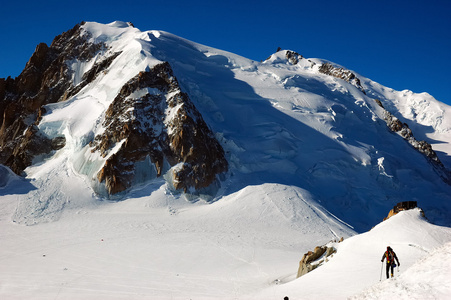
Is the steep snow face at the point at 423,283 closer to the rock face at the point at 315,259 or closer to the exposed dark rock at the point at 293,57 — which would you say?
the rock face at the point at 315,259

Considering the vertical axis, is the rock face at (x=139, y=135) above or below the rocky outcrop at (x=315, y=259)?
above

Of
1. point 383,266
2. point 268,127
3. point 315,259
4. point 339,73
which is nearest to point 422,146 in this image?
point 339,73

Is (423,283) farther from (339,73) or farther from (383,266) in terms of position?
(339,73)

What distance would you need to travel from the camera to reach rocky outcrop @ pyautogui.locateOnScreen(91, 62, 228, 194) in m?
52.1

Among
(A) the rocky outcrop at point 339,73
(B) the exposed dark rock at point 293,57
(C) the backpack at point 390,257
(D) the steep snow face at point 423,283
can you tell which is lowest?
(D) the steep snow face at point 423,283

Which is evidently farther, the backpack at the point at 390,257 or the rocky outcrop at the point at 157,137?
the rocky outcrop at the point at 157,137

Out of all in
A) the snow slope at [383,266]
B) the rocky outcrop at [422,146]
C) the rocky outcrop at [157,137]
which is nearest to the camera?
the snow slope at [383,266]

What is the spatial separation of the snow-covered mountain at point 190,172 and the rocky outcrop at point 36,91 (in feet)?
0.77

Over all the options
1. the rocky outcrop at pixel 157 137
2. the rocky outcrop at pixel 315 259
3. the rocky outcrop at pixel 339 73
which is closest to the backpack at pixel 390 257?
the rocky outcrop at pixel 315 259

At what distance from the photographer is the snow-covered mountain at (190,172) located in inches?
Answer: 1214

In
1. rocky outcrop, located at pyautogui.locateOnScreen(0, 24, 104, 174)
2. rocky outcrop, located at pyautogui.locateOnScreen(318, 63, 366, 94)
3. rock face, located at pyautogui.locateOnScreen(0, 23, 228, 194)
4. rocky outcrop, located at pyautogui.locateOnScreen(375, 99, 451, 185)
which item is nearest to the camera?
rock face, located at pyautogui.locateOnScreen(0, 23, 228, 194)

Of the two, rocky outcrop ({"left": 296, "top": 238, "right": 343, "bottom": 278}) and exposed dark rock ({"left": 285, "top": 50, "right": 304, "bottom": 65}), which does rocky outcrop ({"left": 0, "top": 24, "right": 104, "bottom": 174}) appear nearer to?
rocky outcrop ({"left": 296, "top": 238, "right": 343, "bottom": 278})

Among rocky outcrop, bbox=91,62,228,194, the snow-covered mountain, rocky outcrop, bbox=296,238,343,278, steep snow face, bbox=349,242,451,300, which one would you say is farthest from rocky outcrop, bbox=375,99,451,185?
steep snow face, bbox=349,242,451,300

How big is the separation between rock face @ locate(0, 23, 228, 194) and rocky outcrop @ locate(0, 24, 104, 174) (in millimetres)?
167
